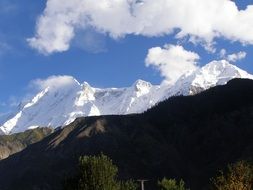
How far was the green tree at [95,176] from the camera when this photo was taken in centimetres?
7069

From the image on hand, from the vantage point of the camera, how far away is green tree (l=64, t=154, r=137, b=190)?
232 feet

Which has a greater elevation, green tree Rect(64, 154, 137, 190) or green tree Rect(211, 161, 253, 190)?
green tree Rect(64, 154, 137, 190)

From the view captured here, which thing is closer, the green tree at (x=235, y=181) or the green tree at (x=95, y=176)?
the green tree at (x=235, y=181)

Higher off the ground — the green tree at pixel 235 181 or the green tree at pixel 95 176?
the green tree at pixel 95 176

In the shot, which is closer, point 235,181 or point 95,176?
point 235,181

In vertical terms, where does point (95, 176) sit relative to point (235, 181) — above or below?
above

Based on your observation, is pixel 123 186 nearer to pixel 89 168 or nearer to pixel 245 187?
pixel 89 168

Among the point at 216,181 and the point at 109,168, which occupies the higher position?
the point at 109,168

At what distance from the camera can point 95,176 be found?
70875 millimetres

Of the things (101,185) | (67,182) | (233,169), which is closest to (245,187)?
(233,169)

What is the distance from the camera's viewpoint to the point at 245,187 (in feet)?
160

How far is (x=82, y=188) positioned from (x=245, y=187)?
26.9 m

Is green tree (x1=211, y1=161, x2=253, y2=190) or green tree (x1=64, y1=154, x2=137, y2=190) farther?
green tree (x1=64, y1=154, x2=137, y2=190)

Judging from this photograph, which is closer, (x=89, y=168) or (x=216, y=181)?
(x=216, y=181)
